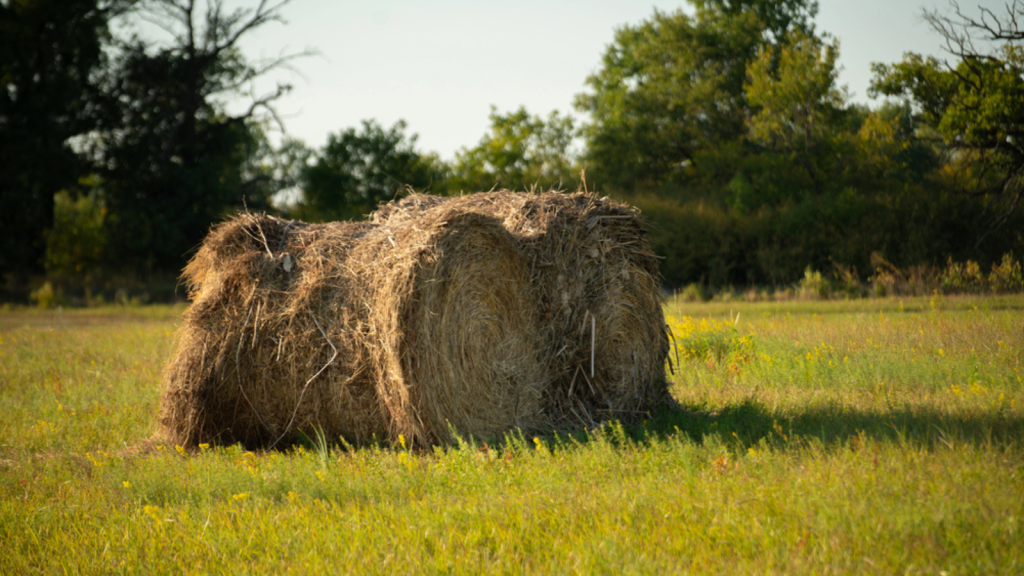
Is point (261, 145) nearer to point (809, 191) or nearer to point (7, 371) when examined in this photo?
point (809, 191)

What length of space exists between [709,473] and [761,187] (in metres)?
26.9

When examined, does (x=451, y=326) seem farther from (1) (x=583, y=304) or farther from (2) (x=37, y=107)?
(2) (x=37, y=107)

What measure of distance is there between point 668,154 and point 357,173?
17.7m

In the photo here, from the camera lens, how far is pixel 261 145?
72.0 m

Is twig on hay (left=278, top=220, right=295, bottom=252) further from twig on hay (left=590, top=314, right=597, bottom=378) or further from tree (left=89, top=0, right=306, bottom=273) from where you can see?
tree (left=89, top=0, right=306, bottom=273)

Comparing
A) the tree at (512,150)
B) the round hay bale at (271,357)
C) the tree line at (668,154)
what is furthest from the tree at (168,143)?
the round hay bale at (271,357)

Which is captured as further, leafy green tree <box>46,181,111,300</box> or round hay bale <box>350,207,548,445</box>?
leafy green tree <box>46,181,111,300</box>

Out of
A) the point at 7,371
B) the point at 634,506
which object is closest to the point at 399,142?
the point at 7,371

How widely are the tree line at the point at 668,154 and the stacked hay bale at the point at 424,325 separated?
15655 millimetres

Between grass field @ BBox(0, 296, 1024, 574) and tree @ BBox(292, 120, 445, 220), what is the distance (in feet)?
102

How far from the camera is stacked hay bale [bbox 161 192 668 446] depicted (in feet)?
18.7

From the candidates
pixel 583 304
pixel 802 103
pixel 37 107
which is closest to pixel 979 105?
pixel 802 103

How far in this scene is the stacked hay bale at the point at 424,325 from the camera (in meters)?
5.71

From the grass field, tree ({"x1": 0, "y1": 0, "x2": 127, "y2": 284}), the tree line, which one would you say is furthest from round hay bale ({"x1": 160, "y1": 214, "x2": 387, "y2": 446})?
tree ({"x1": 0, "y1": 0, "x2": 127, "y2": 284})
